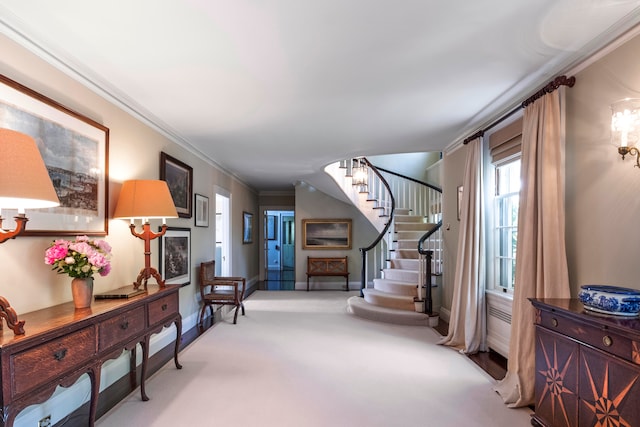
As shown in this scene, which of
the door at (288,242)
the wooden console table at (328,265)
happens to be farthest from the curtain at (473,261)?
the door at (288,242)

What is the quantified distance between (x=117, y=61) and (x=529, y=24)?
2.65 meters

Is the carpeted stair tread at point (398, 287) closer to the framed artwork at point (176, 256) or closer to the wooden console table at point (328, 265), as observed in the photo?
the wooden console table at point (328, 265)

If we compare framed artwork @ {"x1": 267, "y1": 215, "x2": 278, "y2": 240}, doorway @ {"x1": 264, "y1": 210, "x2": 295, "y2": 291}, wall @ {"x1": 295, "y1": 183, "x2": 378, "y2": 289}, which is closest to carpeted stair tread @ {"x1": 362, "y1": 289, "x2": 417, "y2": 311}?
wall @ {"x1": 295, "y1": 183, "x2": 378, "y2": 289}

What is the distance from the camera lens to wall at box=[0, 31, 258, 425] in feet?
7.14

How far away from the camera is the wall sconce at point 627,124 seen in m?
1.98

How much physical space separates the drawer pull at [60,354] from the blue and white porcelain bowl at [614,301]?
9.36 feet

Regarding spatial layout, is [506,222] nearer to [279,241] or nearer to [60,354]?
[60,354]

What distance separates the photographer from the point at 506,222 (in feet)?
12.5

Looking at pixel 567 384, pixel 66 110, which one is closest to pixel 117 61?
pixel 66 110

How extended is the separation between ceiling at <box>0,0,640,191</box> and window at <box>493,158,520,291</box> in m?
0.63

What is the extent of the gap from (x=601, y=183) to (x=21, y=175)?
3.21m

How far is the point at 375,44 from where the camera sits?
2.29 meters

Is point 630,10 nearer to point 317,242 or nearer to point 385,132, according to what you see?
point 385,132

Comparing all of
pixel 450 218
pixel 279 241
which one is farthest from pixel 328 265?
pixel 279 241
